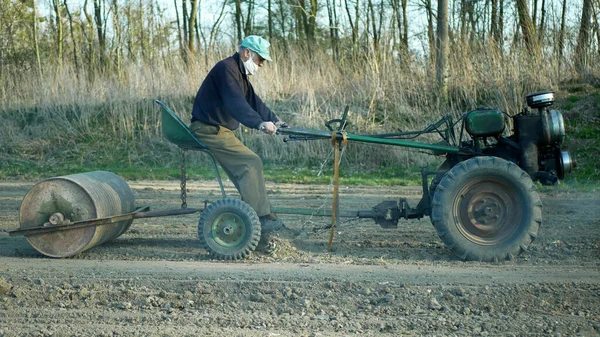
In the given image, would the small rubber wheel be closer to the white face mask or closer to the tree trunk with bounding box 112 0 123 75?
the white face mask

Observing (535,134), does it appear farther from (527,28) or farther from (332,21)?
(332,21)

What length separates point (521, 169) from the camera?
6512 mm

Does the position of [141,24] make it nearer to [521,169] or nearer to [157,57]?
[157,57]

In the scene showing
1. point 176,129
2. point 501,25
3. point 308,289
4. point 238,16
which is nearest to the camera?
point 308,289

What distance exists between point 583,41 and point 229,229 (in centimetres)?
1392

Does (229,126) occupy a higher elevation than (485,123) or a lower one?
higher

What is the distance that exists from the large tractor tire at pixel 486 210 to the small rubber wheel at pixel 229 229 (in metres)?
1.82

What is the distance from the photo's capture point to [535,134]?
664cm

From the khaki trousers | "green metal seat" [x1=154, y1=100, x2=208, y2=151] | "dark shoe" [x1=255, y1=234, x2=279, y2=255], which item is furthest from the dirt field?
"green metal seat" [x1=154, y1=100, x2=208, y2=151]

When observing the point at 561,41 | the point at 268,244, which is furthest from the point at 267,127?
the point at 561,41

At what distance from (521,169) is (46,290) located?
451cm

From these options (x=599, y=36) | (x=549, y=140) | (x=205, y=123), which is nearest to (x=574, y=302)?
(x=549, y=140)

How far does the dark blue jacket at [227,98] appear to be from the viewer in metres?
6.59

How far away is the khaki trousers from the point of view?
6824 millimetres
